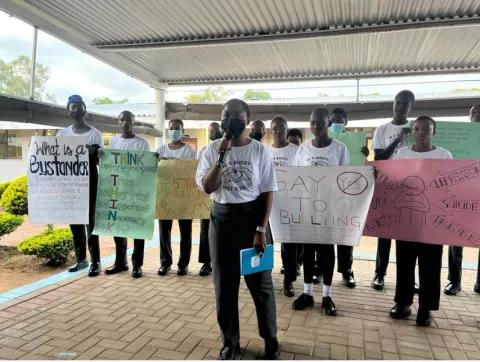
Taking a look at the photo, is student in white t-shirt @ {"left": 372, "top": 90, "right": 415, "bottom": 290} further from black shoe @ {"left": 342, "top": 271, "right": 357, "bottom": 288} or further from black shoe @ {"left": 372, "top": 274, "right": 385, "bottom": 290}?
black shoe @ {"left": 342, "top": 271, "right": 357, "bottom": 288}

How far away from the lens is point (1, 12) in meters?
4.35

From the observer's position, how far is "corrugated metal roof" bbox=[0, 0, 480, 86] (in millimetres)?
4566

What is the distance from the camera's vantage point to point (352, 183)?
11.6 feet

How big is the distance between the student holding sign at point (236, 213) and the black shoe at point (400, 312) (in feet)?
4.68

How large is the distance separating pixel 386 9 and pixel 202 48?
2759mm

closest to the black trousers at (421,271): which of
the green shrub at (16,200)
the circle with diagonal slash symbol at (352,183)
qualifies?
the circle with diagonal slash symbol at (352,183)

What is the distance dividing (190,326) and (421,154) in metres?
2.58

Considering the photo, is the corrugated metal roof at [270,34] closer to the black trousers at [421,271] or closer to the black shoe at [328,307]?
the black trousers at [421,271]

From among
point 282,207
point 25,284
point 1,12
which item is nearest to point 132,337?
point 282,207

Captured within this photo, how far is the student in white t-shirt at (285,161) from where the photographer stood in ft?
13.4

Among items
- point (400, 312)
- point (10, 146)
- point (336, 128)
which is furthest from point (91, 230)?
point (10, 146)

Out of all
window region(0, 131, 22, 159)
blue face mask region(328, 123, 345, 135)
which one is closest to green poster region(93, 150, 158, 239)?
blue face mask region(328, 123, 345, 135)

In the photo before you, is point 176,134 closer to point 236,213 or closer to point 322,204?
point 322,204

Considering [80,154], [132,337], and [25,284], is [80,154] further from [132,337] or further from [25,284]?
[132,337]
